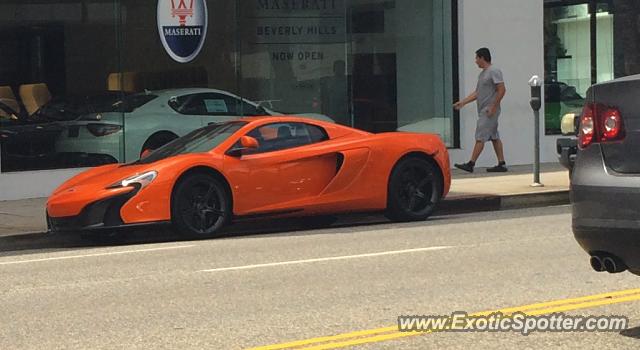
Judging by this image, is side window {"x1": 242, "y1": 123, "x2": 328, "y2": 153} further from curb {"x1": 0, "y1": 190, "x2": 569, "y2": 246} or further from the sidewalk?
the sidewalk

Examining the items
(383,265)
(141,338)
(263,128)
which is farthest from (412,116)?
(141,338)

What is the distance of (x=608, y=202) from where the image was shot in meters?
7.01

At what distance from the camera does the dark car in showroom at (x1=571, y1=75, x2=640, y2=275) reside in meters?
6.89

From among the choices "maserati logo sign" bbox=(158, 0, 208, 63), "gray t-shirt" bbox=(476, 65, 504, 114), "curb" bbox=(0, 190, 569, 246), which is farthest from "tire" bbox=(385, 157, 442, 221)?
"maserati logo sign" bbox=(158, 0, 208, 63)

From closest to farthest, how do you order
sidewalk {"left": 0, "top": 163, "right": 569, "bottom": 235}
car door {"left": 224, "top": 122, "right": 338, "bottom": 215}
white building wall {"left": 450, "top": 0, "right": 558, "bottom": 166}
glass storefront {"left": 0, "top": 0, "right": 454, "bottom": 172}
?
1. car door {"left": 224, "top": 122, "right": 338, "bottom": 215}
2. sidewalk {"left": 0, "top": 163, "right": 569, "bottom": 235}
3. glass storefront {"left": 0, "top": 0, "right": 454, "bottom": 172}
4. white building wall {"left": 450, "top": 0, "right": 558, "bottom": 166}

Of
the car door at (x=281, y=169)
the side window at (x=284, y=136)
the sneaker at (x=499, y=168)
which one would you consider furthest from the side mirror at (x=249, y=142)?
the sneaker at (x=499, y=168)

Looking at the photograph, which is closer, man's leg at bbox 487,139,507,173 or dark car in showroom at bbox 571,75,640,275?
dark car in showroom at bbox 571,75,640,275

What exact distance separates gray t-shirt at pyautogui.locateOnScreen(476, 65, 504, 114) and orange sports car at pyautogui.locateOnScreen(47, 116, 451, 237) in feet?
16.9

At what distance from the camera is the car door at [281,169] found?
1337cm

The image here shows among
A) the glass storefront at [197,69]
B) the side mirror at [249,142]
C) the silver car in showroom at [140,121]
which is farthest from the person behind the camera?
the silver car in showroom at [140,121]

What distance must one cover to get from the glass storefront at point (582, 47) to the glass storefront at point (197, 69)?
2132 mm

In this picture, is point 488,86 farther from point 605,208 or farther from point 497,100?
point 605,208

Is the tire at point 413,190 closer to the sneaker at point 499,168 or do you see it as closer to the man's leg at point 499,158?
the man's leg at point 499,158

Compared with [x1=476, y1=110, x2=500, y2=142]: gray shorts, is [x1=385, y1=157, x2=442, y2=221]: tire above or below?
below
